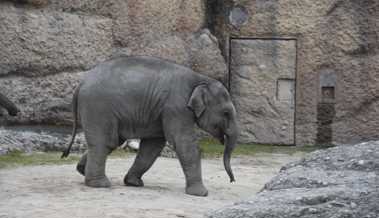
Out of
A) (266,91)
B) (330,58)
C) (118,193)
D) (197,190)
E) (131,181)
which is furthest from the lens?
(266,91)

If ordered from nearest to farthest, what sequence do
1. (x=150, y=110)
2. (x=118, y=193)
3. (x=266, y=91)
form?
(x=118, y=193) < (x=150, y=110) < (x=266, y=91)

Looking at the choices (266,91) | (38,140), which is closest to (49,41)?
(38,140)

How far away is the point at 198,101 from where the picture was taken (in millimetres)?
7031

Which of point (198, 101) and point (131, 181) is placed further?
point (131, 181)

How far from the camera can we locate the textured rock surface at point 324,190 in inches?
98.3

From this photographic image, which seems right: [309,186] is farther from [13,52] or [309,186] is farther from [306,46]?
[306,46]

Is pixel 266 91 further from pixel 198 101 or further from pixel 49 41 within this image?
pixel 198 101

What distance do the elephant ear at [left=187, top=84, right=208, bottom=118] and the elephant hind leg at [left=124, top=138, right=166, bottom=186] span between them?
1.93ft

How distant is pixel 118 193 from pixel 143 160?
2.51ft

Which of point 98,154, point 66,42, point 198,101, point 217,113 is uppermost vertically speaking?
point 66,42

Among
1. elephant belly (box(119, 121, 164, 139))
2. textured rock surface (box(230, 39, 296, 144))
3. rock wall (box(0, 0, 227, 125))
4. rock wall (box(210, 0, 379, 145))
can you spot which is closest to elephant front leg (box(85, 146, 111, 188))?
elephant belly (box(119, 121, 164, 139))

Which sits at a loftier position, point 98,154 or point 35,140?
point 98,154

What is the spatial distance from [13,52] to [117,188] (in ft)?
12.7

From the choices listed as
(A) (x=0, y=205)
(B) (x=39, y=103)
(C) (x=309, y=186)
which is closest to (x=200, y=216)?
(A) (x=0, y=205)
